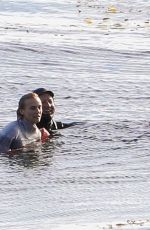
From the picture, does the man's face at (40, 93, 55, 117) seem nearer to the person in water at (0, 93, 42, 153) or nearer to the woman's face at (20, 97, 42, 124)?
the person in water at (0, 93, 42, 153)

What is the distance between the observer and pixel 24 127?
562 inches

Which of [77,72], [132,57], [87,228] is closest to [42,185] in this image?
[87,228]

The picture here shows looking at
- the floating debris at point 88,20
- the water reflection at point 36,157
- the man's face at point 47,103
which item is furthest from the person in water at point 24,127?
the floating debris at point 88,20

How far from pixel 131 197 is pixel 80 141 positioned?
409 centimetres

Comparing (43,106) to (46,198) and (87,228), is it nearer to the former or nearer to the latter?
(46,198)

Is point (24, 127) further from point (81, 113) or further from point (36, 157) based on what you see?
point (81, 113)

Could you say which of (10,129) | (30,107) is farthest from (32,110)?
(10,129)

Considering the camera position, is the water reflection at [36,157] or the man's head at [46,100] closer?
the water reflection at [36,157]

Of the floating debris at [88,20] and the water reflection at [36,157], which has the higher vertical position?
the floating debris at [88,20]

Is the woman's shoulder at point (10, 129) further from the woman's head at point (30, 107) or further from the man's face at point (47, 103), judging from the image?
the man's face at point (47, 103)

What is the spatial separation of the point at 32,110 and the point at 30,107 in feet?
0.18

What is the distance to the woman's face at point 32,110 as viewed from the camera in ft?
46.1

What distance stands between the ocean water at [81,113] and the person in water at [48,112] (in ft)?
0.68

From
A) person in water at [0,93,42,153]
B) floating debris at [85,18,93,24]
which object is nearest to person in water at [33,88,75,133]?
person in water at [0,93,42,153]
